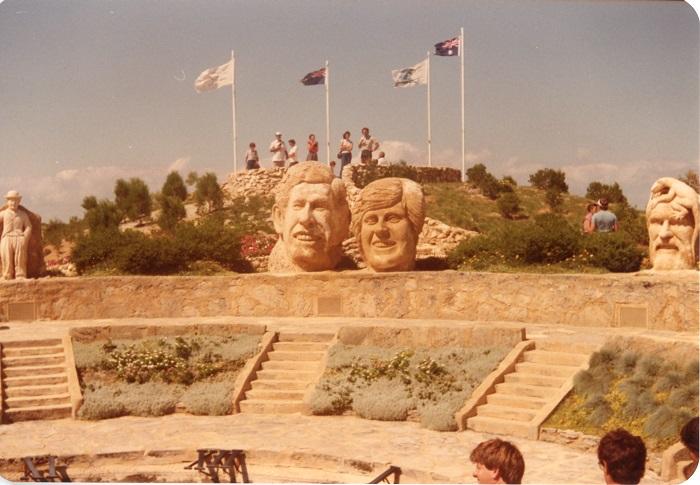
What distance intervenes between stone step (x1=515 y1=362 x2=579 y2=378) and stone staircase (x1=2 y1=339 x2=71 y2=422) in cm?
578

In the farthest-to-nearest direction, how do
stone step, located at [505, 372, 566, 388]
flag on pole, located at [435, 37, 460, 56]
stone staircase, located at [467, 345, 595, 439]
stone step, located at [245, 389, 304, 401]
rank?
1. flag on pole, located at [435, 37, 460, 56]
2. stone step, located at [245, 389, 304, 401]
3. stone step, located at [505, 372, 566, 388]
4. stone staircase, located at [467, 345, 595, 439]

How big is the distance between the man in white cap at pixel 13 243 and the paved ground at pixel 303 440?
212 inches

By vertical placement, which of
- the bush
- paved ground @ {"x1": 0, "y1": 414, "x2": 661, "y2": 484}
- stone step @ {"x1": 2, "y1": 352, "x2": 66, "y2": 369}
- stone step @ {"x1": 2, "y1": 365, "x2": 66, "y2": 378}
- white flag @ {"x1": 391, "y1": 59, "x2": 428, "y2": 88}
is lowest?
paved ground @ {"x1": 0, "y1": 414, "x2": 661, "y2": 484}

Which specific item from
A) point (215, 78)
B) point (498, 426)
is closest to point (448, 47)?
point (215, 78)

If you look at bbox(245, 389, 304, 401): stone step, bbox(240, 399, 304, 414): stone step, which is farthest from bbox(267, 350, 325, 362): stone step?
bbox(240, 399, 304, 414): stone step

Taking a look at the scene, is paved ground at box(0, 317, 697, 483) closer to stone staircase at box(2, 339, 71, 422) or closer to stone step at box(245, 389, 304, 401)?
stone staircase at box(2, 339, 71, 422)

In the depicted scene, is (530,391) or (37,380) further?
(37,380)

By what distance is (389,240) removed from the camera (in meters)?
15.5

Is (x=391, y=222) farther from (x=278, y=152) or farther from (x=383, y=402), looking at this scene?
(x=278, y=152)

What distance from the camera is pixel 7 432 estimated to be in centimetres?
1099

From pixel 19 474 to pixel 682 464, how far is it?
659 cm

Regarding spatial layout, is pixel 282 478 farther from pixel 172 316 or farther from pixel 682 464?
pixel 172 316

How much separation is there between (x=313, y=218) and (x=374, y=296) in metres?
1.74

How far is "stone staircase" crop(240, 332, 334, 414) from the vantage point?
1173cm
